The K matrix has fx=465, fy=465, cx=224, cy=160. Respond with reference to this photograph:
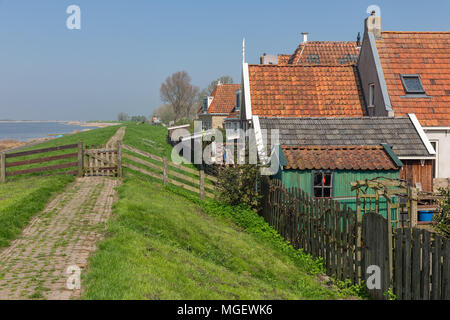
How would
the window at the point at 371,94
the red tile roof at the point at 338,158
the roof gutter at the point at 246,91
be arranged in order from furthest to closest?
the window at the point at 371,94 → the roof gutter at the point at 246,91 → the red tile roof at the point at 338,158

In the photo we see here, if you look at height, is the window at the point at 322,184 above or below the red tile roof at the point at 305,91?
below

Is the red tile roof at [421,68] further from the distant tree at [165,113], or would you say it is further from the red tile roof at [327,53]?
the distant tree at [165,113]

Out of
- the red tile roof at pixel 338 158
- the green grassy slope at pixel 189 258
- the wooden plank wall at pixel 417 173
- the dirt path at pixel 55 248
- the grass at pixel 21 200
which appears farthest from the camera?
the wooden plank wall at pixel 417 173

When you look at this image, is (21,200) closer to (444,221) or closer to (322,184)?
(322,184)

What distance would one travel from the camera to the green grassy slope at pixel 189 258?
7481 millimetres

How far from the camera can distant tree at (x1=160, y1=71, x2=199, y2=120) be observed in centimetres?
12062

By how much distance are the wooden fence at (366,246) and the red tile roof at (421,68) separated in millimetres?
10285

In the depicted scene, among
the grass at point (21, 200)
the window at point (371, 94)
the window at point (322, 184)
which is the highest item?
the window at point (371, 94)

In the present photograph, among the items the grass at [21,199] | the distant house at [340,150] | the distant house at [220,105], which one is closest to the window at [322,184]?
the distant house at [340,150]

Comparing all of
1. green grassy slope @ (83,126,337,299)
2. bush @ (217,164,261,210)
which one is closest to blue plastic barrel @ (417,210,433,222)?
green grassy slope @ (83,126,337,299)

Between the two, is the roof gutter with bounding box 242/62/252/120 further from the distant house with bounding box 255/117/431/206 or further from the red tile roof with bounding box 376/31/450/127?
the red tile roof with bounding box 376/31/450/127

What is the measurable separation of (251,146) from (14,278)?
11.9 metres

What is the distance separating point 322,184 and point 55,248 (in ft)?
30.1

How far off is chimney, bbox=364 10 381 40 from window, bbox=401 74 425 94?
3.02 meters
